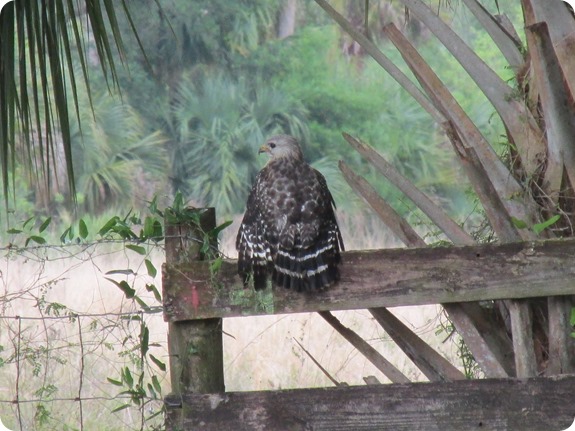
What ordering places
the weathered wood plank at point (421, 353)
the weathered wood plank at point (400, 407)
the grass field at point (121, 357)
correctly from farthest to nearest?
the grass field at point (121, 357)
the weathered wood plank at point (421, 353)
the weathered wood plank at point (400, 407)

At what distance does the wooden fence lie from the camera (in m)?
2.29

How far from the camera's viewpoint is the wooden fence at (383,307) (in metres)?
2.29

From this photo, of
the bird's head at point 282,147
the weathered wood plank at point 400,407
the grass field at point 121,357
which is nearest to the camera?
the weathered wood plank at point 400,407

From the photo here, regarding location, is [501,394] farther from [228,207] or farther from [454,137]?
[228,207]

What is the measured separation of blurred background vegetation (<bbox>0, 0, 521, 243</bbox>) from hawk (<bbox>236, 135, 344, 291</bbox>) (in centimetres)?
985

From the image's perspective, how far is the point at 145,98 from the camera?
46.1ft

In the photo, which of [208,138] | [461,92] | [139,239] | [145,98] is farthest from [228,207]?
[139,239]

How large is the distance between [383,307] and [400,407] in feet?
0.81

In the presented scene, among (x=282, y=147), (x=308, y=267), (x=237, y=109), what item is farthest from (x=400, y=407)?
(x=237, y=109)

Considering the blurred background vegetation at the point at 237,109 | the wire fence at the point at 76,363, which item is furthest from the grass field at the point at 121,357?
the blurred background vegetation at the point at 237,109

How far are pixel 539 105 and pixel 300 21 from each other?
13108mm

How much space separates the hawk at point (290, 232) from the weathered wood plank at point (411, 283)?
43 mm

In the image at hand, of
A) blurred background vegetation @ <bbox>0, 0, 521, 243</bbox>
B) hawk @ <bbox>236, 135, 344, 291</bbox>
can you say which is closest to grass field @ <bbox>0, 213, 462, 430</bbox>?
hawk @ <bbox>236, 135, 344, 291</bbox>

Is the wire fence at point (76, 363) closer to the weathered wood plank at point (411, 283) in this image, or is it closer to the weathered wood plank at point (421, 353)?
the weathered wood plank at point (411, 283)
